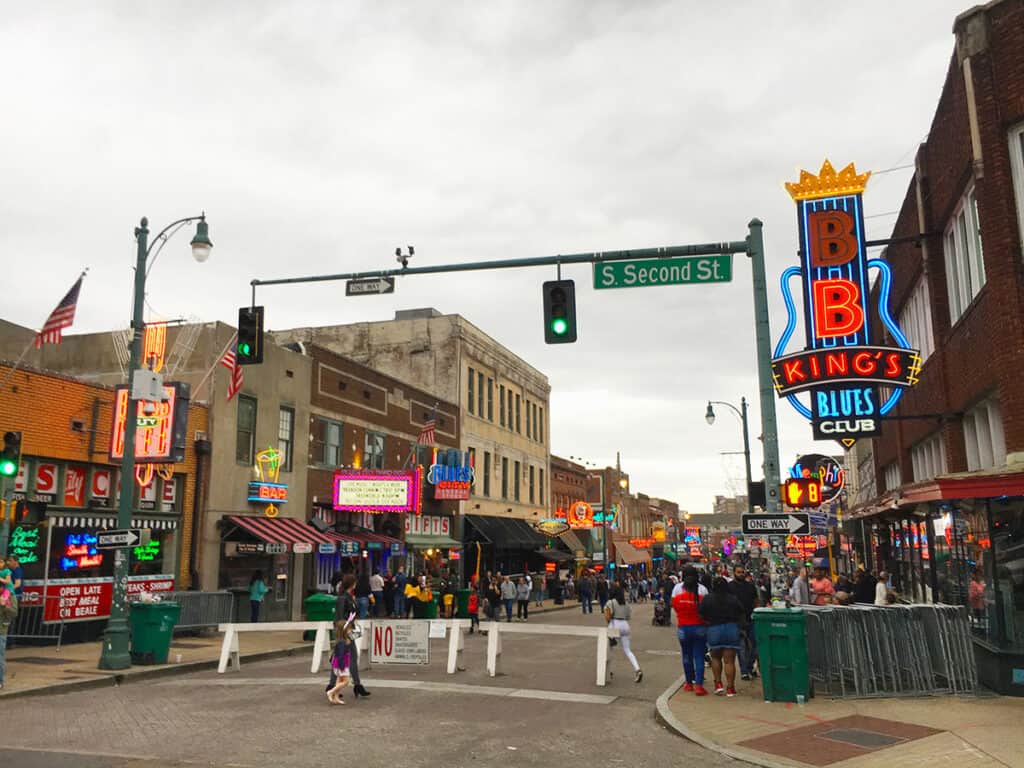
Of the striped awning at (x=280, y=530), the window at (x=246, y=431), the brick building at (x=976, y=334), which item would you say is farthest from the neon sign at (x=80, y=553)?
the brick building at (x=976, y=334)

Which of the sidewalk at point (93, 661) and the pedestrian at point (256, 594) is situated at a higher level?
the pedestrian at point (256, 594)

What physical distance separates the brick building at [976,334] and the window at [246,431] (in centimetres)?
1720

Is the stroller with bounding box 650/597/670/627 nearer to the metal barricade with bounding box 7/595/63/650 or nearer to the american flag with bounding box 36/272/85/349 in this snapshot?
the metal barricade with bounding box 7/595/63/650

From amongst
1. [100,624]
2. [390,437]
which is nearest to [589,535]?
[390,437]

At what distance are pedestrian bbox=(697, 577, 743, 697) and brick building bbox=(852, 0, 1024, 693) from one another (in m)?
3.16

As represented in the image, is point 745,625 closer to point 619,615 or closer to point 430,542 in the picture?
point 619,615

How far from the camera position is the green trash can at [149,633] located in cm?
1596

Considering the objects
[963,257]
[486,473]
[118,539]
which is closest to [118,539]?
[118,539]

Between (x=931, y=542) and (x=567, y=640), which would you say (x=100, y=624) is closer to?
(x=567, y=640)

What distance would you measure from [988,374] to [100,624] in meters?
19.1

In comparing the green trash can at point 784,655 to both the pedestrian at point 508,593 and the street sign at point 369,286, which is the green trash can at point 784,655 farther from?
the pedestrian at point 508,593

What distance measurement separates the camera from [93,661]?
16.3m

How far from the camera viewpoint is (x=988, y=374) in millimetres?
14148

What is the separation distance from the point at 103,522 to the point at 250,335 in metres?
9.47
